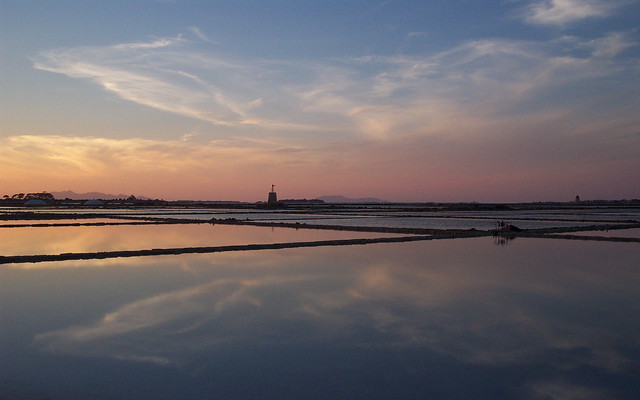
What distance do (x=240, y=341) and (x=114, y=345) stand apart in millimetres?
1469

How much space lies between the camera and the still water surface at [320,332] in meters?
4.89

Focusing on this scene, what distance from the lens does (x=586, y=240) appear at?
786 inches

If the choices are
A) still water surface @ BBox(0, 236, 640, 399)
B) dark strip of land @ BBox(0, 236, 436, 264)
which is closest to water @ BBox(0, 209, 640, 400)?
still water surface @ BBox(0, 236, 640, 399)

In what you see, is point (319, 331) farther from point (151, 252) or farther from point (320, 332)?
point (151, 252)

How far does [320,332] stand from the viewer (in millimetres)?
6641

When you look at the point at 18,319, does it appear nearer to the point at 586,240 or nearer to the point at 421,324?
the point at 421,324

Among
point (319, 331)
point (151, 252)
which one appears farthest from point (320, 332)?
point (151, 252)

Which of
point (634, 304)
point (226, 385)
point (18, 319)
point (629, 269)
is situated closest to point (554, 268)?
point (629, 269)

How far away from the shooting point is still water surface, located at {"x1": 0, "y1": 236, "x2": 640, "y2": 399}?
4.89 m

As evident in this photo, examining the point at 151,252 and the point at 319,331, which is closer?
the point at 319,331

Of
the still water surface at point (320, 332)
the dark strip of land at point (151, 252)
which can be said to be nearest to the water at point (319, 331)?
the still water surface at point (320, 332)

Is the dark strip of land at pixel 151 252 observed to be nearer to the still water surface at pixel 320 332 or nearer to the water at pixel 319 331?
the water at pixel 319 331

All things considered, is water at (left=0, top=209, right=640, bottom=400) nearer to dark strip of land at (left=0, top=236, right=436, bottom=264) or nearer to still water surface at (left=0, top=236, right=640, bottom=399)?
still water surface at (left=0, top=236, right=640, bottom=399)

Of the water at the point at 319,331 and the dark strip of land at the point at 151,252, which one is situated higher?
the dark strip of land at the point at 151,252
